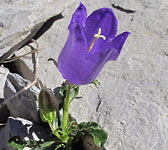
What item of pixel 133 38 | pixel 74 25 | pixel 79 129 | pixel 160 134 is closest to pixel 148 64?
pixel 133 38

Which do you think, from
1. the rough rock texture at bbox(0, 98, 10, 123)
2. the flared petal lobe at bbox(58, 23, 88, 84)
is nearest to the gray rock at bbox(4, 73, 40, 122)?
the rough rock texture at bbox(0, 98, 10, 123)

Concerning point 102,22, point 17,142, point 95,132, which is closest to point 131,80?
point 95,132

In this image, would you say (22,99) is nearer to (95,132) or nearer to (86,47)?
(95,132)

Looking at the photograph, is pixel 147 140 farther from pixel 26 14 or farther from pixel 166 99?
pixel 26 14

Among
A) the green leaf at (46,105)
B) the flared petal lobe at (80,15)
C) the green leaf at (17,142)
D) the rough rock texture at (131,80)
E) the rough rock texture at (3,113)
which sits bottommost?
the rough rock texture at (3,113)

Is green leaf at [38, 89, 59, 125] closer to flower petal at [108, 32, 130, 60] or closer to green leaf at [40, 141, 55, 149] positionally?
green leaf at [40, 141, 55, 149]

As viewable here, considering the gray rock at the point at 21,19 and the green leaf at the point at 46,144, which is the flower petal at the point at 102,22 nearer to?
the green leaf at the point at 46,144

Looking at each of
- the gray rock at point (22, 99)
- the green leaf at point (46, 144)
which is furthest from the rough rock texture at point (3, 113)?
the green leaf at point (46, 144)
